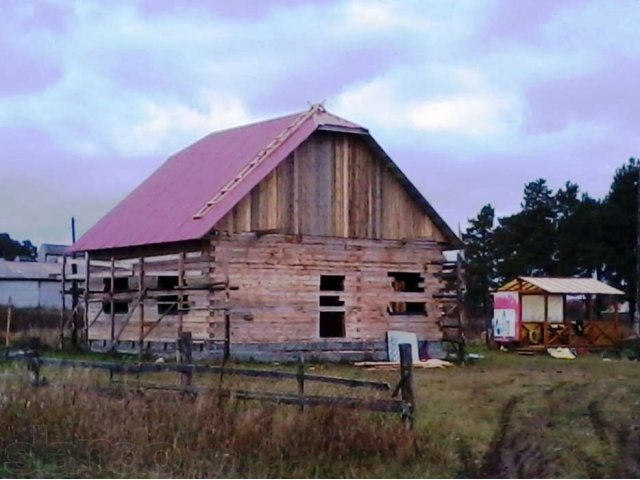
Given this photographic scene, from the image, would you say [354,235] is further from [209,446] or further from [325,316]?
[209,446]

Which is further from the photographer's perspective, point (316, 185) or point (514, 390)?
point (316, 185)

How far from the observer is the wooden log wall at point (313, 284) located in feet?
87.9

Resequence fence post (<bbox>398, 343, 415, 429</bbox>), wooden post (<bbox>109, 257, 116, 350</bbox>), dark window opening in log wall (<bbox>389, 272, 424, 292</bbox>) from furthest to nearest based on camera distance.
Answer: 1. dark window opening in log wall (<bbox>389, 272, 424, 292</bbox>)
2. wooden post (<bbox>109, 257, 116, 350</bbox>)
3. fence post (<bbox>398, 343, 415, 429</bbox>)

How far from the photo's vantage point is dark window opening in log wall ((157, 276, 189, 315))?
1070 inches

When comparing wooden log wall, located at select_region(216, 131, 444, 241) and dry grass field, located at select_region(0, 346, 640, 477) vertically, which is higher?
wooden log wall, located at select_region(216, 131, 444, 241)

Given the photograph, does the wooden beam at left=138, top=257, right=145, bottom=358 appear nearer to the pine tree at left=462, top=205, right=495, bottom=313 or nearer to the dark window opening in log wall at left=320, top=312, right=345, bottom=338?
the dark window opening in log wall at left=320, top=312, right=345, bottom=338

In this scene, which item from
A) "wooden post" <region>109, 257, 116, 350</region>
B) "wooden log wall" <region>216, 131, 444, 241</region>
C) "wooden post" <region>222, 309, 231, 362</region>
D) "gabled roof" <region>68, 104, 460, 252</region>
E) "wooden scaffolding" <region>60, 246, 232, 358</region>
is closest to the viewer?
"wooden post" <region>222, 309, 231, 362</region>

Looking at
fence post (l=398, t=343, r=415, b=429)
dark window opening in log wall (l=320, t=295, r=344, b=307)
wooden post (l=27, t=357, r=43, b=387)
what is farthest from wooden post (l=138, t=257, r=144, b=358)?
fence post (l=398, t=343, r=415, b=429)

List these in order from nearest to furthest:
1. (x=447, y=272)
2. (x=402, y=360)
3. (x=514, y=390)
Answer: (x=402, y=360)
(x=514, y=390)
(x=447, y=272)

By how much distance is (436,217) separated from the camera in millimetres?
30328

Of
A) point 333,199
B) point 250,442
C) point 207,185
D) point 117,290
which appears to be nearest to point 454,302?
point 333,199

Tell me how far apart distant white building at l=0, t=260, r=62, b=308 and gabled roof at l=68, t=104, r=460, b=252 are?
3222 centimetres

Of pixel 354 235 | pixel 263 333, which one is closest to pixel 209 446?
pixel 263 333

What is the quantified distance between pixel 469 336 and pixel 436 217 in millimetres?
18058
